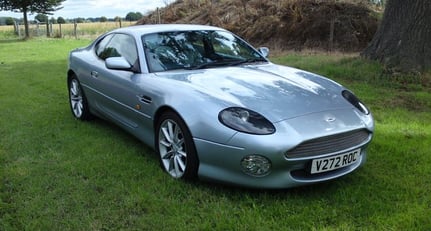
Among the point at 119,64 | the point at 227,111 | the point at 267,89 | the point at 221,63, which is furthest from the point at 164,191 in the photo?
the point at 221,63

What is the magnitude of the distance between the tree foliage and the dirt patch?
1459 cm

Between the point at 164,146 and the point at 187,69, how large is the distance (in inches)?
33.6

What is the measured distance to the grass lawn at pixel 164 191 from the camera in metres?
2.94

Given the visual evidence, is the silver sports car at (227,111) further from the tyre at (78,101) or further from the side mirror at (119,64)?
the tyre at (78,101)

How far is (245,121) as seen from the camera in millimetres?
3131

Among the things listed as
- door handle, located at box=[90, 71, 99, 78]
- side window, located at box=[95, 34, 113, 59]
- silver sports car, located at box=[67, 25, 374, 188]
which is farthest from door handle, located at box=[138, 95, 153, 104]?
side window, located at box=[95, 34, 113, 59]

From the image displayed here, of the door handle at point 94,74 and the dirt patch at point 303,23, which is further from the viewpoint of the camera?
the dirt patch at point 303,23

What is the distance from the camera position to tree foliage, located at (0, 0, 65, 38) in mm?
25484

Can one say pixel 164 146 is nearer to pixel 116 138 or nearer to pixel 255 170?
pixel 255 170

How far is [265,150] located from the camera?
9.76ft

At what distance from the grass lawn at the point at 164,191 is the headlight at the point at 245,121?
542 mm

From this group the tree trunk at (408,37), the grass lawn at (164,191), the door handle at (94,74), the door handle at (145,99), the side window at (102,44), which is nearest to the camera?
the grass lawn at (164,191)

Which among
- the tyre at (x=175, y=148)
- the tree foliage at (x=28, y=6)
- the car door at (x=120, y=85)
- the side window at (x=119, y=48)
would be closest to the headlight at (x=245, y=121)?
the tyre at (x=175, y=148)

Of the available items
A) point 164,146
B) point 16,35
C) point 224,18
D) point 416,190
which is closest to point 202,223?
point 164,146
